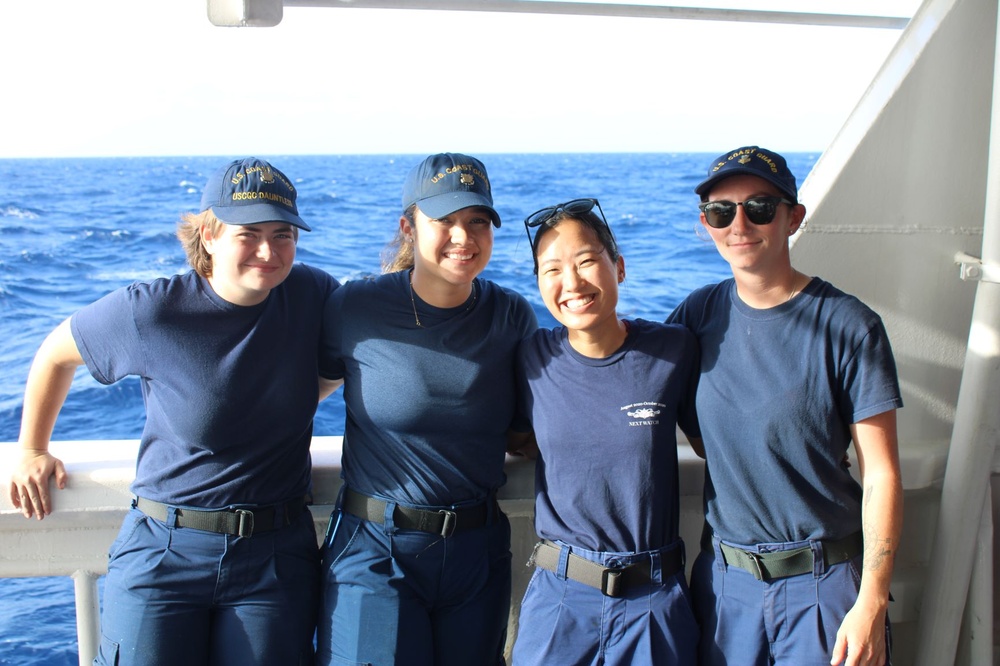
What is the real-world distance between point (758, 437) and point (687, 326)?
37 cm

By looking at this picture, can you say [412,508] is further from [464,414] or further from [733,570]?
[733,570]

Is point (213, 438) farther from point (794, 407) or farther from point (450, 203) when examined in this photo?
point (794, 407)

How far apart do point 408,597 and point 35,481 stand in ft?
3.60

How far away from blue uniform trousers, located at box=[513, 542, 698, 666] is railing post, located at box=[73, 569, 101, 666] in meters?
1.34

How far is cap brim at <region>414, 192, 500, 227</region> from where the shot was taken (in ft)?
7.45

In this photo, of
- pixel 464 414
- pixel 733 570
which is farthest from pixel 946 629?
pixel 464 414

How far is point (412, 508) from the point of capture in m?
2.26

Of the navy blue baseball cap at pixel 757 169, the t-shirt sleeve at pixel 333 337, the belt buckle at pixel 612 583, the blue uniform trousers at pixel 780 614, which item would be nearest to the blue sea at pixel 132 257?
the t-shirt sleeve at pixel 333 337

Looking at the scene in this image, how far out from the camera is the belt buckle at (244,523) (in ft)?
7.30

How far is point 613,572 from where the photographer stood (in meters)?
2.08

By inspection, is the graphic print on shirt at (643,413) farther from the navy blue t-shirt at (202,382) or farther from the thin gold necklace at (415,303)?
the navy blue t-shirt at (202,382)

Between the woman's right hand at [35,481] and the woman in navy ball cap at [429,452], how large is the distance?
31.8 inches

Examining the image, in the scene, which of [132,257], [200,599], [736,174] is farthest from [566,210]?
[132,257]

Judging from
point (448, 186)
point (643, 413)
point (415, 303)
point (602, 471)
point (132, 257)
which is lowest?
point (602, 471)
